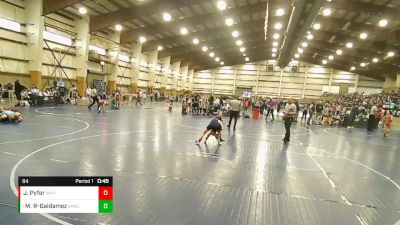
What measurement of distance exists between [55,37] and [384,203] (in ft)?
81.1

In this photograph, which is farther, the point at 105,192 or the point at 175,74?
the point at 175,74

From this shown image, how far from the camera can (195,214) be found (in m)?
3.80

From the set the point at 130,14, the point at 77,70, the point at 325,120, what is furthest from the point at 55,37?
the point at 325,120

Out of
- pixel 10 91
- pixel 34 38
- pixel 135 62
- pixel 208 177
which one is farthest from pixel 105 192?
pixel 135 62

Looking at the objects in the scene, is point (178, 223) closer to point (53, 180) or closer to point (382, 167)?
point (53, 180)

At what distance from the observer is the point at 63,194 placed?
2445mm

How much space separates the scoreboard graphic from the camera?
2.44 meters

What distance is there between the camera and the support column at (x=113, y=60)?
2888 cm

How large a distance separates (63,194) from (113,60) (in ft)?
95.2

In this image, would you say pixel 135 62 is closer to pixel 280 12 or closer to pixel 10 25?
pixel 10 25

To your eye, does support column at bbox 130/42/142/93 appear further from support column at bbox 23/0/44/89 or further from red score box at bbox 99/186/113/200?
red score box at bbox 99/186/113/200

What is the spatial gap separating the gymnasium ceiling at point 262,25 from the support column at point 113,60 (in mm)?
700

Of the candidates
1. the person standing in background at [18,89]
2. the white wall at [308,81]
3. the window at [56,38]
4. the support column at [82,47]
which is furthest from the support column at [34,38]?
the white wall at [308,81]

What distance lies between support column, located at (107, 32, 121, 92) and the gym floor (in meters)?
21.1
